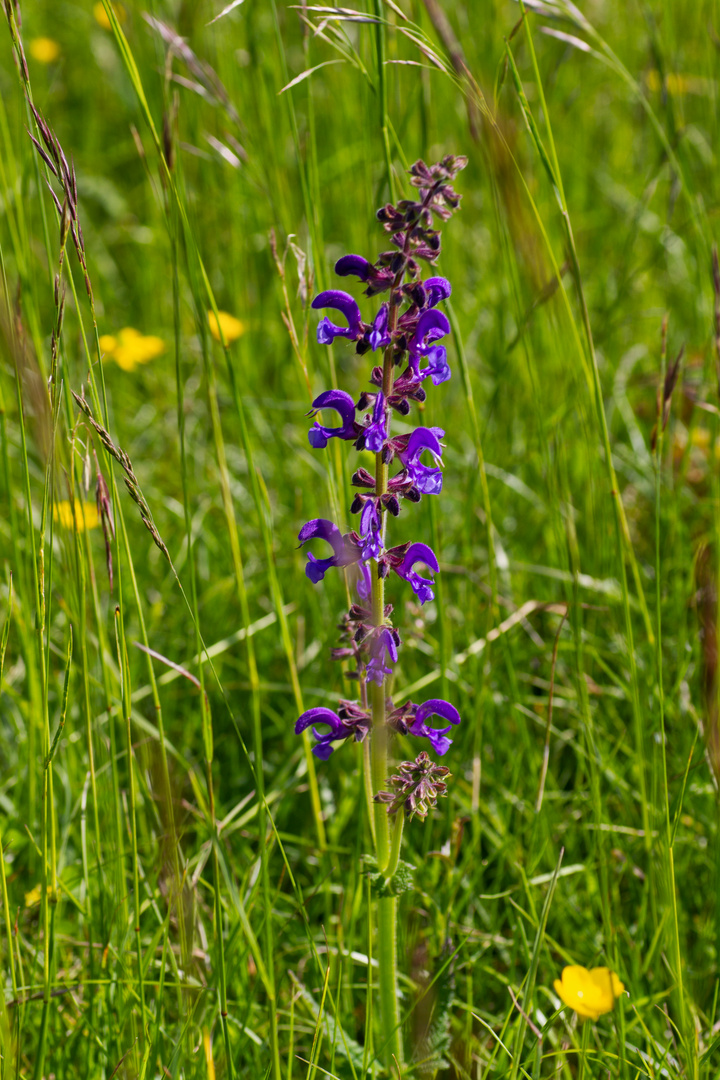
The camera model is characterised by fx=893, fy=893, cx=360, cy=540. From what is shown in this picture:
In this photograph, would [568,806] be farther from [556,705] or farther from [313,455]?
[313,455]

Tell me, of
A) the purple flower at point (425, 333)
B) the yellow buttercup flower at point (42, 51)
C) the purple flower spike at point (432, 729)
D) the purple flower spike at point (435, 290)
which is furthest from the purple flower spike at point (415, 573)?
the yellow buttercup flower at point (42, 51)

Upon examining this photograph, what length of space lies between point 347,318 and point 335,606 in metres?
1.65

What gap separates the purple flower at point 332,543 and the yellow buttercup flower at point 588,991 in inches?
38.3

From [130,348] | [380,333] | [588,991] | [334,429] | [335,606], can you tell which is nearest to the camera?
[380,333]

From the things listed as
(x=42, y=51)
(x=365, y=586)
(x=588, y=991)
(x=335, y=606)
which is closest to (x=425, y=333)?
(x=365, y=586)

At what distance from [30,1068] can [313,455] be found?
2342mm

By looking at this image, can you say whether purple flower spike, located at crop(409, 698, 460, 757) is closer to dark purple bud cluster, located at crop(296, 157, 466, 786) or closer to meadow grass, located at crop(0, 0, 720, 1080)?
dark purple bud cluster, located at crop(296, 157, 466, 786)

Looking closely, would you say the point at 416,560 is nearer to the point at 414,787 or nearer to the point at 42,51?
the point at 414,787

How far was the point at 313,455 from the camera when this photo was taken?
3.70 m

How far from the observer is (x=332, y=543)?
1.72 metres

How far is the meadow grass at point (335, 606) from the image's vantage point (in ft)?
5.92

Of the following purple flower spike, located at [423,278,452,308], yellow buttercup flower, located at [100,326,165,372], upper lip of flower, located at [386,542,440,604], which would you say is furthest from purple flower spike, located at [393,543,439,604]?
yellow buttercup flower, located at [100,326,165,372]

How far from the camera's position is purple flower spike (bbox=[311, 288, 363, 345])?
1662 mm

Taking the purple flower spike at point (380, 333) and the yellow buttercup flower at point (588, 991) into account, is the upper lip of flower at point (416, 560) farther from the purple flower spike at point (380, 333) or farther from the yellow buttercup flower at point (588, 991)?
the yellow buttercup flower at point (588, 991)
